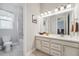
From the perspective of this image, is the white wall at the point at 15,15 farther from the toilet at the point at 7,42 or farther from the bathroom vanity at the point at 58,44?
the bathroom vanity at the point at 58,44

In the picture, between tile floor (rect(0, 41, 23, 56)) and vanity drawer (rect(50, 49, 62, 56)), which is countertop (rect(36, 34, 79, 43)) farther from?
tile floor (rect(0, 41, 23, 56))

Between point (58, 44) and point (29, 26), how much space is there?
26.0 inches

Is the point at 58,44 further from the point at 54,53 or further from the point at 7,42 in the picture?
the point at 7,42

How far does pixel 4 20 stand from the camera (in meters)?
1.99

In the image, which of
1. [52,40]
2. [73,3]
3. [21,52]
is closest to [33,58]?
[21,52]

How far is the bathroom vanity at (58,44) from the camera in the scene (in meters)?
1.89

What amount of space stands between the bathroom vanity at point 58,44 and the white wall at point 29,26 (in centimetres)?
12

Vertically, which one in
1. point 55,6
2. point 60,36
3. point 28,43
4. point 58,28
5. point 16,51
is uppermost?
point 55,6

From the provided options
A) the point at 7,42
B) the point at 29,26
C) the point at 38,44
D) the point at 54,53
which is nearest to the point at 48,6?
the point at 29,26

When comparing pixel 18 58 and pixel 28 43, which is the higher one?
pixel 28 43

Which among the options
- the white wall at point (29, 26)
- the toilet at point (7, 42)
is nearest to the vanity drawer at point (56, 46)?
the white wall at point (29, 26)

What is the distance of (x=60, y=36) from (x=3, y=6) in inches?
48.6

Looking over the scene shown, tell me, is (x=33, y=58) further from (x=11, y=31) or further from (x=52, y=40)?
(x=11, y=31)

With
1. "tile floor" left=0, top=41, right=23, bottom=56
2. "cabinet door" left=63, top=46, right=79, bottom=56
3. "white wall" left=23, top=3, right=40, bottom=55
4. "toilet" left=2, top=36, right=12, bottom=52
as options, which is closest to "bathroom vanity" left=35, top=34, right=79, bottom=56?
"cabinet door" left=63, top=46, right=79, bottom=56
